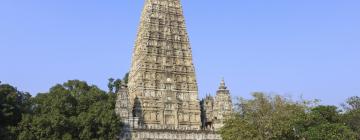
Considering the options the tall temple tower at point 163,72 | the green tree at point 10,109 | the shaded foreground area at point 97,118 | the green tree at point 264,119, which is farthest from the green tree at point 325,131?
the green tree at point 10,109

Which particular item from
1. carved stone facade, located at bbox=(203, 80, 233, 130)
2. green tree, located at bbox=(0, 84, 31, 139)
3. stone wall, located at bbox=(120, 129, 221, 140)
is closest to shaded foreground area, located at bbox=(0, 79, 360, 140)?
green tree, located at bbox=(0, 84, 31, 139)

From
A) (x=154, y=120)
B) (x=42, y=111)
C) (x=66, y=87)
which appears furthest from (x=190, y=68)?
(x=42, y=111)

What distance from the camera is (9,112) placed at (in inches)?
1978

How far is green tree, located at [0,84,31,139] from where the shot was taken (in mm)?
48750

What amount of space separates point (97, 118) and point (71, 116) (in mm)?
2922

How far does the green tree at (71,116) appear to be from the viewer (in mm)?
49406

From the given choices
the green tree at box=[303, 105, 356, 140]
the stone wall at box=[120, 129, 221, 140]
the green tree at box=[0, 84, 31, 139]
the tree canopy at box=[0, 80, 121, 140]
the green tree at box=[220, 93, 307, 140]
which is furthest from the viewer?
the stone wall at box=[120, 129, 221, 140]

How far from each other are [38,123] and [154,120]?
16.7 meters

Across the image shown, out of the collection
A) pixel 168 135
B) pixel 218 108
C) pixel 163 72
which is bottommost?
pixel 168 135

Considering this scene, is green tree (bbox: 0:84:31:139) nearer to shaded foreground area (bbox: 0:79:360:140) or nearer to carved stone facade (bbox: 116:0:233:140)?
shaded foreground area (bbox: 0:79:360:140)

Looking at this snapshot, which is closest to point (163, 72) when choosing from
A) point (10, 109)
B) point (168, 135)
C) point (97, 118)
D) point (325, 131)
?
point (168, 135)

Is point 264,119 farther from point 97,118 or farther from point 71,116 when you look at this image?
point 71,116

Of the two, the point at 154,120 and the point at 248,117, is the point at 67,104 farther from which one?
the point at 248,117

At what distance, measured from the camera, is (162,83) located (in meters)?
63.7
